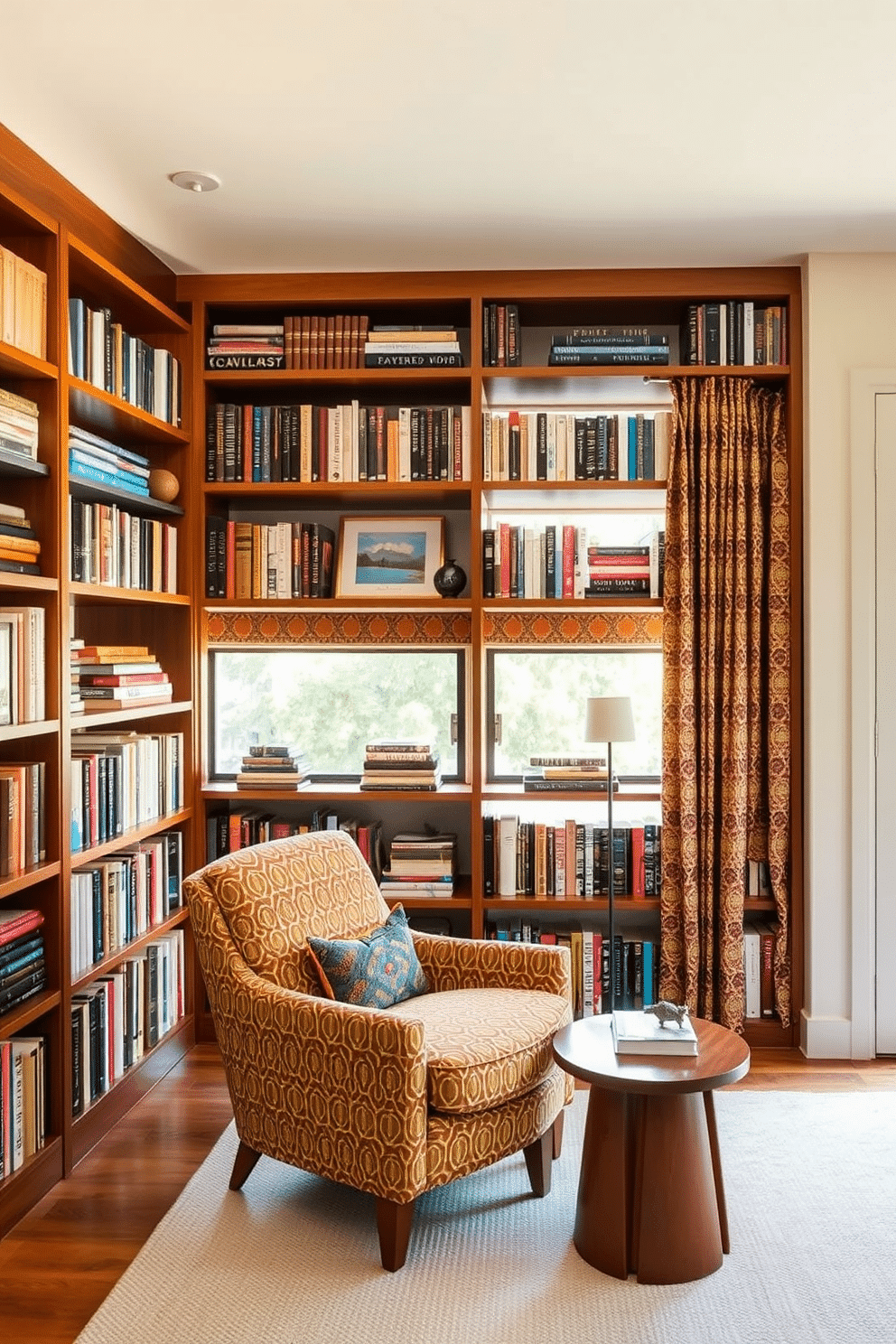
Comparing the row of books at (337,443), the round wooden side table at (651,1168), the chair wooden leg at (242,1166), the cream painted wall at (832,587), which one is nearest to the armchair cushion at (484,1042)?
the round wooden side table at (651,1168)

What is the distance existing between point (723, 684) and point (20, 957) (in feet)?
7.82

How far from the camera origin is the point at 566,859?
381 cm

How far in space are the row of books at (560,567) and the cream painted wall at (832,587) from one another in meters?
0.55

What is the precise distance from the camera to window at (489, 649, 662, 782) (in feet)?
13.4

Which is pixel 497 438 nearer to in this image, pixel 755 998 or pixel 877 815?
pixel 877 815

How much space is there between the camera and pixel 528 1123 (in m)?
2.59

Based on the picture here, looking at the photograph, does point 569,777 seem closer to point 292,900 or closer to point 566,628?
point 566,628

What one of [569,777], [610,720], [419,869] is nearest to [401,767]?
[419,869]

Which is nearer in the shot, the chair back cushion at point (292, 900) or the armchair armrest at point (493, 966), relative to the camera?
the chair back cushion at point (292, 900)

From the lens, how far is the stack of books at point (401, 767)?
149 inches

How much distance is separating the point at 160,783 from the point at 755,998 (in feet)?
7.26

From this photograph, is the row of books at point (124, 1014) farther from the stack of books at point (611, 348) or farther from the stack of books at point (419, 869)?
the stack of books at point (611, 348)

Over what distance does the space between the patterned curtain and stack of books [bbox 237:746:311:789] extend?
52.1 inches

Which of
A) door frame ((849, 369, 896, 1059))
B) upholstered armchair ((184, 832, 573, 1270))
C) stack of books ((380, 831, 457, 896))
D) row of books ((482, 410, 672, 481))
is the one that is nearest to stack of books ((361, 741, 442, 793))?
stack of books ((380, 831, 457, 896))
